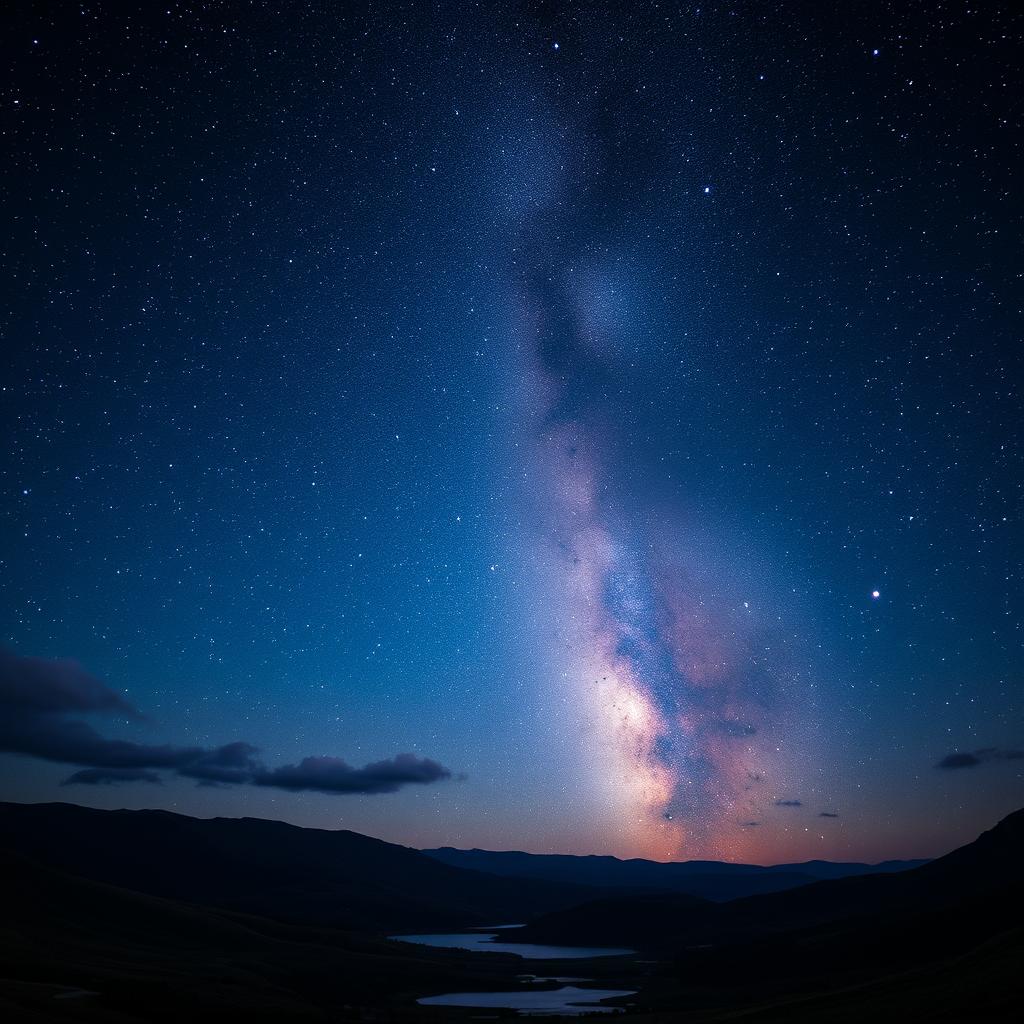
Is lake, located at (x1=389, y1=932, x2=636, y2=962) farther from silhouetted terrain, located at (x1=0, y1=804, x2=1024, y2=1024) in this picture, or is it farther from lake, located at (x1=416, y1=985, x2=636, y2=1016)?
lake, located at (x1=416, y1=985, x2=636, y2=1016)

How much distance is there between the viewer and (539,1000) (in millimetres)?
95625

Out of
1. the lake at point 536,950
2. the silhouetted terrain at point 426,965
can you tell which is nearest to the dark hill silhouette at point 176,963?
the silhouetted terrain at point 426,965

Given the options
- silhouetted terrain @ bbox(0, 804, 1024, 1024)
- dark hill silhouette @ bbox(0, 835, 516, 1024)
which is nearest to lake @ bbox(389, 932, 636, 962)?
silhouetted terrain @ bbox(0, 804, 1024, 1024)

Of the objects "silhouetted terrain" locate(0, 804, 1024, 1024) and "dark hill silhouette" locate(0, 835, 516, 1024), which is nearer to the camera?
"silhouetted terrain" locate(0, 804, 1024, 1024)

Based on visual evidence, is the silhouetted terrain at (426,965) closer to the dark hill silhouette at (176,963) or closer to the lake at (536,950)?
the dark hill silhouette at (176,963)

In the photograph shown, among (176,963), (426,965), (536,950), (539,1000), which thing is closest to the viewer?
(539,1000)

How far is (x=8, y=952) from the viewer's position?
81938mm

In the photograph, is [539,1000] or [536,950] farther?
[536,950]

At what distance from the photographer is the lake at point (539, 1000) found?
280ft

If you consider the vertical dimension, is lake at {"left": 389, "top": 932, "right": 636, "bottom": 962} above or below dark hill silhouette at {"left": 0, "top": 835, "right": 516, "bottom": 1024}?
below

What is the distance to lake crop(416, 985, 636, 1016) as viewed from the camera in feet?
280

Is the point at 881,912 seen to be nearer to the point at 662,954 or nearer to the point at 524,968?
the point at 662,954

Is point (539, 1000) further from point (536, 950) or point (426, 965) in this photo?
point (536, 950)

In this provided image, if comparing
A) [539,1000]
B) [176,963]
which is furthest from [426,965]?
[176,963]
